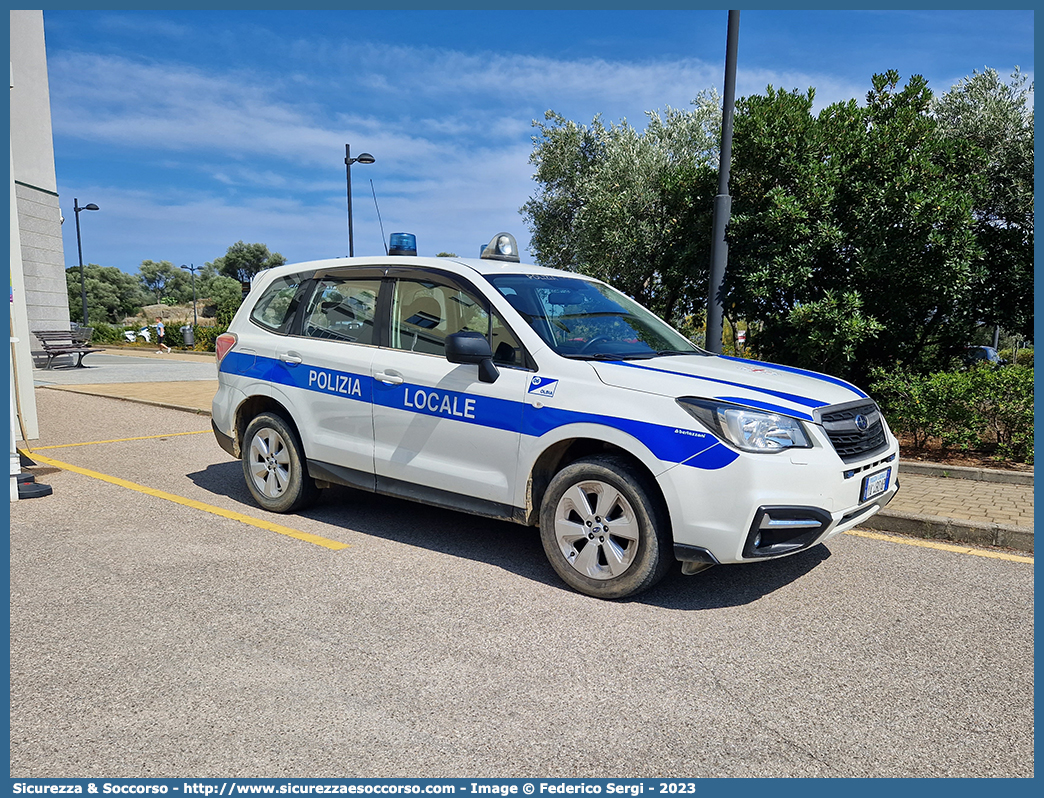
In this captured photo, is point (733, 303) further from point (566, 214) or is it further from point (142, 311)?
point (142, 311)

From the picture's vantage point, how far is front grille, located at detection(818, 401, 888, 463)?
416 cm

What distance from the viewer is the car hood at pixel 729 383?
161 inches

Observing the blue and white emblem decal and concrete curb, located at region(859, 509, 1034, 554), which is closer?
the blue and white emblem decal

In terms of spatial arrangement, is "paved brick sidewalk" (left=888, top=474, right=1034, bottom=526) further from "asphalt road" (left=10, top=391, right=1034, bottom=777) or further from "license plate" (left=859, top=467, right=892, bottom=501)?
"license plate" (left=859, top=467, right=892, bottom=501)

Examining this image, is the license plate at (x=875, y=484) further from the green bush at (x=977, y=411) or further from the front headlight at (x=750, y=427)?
the green bush at (x=977, y=411)

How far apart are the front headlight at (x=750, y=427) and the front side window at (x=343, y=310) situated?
248 cm

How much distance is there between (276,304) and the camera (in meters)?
6.18

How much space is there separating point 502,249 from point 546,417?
78.6 inches

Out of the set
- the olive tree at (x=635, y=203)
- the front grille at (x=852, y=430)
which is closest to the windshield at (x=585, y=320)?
the front grille at (x=852, y=430)

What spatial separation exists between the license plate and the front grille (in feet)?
0.44

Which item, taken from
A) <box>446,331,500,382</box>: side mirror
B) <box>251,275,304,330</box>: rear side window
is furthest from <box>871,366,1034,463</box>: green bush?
<box>251,275,304,330</box>: rear side window

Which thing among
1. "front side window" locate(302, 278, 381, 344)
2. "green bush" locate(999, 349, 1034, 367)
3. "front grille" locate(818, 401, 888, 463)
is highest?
"front side window" locate(302, 278, 381, 344)
